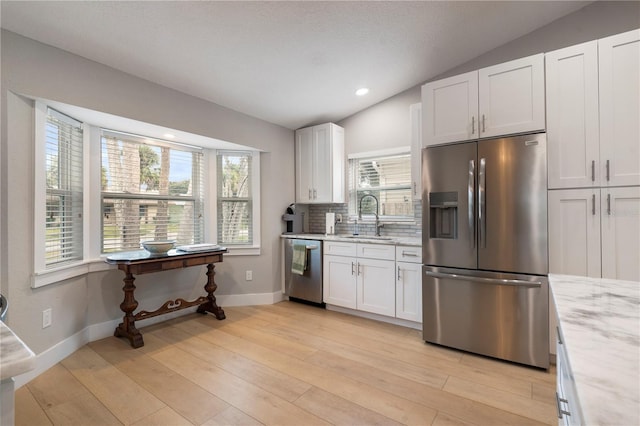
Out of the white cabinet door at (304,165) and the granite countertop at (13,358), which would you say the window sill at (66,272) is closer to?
the granite countertop at (13,358)

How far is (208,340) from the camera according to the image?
112 inches

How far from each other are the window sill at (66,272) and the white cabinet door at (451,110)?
3.35 m

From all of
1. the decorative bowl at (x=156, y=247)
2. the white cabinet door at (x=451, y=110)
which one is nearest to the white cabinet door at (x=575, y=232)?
the white cabinet door at (x=451, y=110)

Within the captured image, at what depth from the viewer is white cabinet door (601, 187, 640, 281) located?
204 cm

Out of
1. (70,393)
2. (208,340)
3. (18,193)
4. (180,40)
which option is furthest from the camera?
(208,340)

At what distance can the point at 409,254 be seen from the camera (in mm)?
3066

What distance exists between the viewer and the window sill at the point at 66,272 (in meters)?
2.25

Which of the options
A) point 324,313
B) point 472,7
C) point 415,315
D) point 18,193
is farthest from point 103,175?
point 472,7

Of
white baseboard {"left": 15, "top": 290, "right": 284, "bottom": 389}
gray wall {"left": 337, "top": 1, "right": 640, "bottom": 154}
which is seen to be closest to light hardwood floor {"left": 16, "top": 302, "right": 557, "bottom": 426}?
white baseboard {"left": 15, "top": 290, "right": 284, "bottom": 389}

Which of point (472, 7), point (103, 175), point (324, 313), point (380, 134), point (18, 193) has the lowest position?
point (324, 313)

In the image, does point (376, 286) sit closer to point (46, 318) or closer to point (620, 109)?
point (620, 109)

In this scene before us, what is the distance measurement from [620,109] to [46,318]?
4.58m

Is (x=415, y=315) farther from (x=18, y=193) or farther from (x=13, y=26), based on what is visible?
(x=13, y=26)

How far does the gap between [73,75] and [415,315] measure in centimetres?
373
